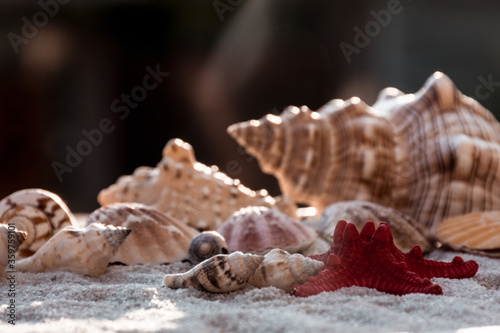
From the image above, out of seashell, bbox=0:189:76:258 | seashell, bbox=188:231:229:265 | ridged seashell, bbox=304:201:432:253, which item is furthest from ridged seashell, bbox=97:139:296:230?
seashell, bbox=188:231:229:265

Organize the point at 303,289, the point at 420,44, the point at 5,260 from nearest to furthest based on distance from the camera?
1. the point at 303,289
2. the point at 5,260
3. the point at 420,44

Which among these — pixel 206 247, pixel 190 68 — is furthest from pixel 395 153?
pixel 190 68

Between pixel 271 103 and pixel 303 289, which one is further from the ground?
pixel 271 103

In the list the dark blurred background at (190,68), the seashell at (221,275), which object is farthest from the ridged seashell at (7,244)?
the dark blurred background at (190,68)

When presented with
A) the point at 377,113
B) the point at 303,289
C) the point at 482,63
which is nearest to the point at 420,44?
the point at 482,63

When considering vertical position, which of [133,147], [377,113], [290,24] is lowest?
[133,147]

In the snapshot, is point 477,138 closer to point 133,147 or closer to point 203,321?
point 203,321
